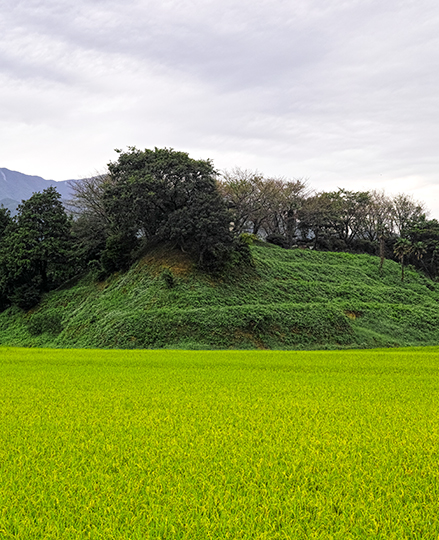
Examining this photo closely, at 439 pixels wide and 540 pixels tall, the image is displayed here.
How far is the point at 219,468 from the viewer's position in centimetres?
383

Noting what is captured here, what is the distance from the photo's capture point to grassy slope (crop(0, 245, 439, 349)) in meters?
31.5

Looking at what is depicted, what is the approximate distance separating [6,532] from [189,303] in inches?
1219

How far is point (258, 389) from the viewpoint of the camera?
874 centimetres

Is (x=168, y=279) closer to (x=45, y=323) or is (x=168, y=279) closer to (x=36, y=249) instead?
(x=45, y=323)

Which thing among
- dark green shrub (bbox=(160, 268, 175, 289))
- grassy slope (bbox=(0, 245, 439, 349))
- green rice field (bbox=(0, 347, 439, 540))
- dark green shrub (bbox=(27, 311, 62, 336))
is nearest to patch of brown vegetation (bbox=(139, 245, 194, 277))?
grassy slope (bbox=(0, 245, 439, 349))

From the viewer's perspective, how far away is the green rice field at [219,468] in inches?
112

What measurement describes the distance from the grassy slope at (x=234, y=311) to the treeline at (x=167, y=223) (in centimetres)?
243

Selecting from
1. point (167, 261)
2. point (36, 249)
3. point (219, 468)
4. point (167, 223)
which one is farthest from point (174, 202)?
point (219, 468)

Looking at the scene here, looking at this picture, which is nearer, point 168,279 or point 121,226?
point 168,279

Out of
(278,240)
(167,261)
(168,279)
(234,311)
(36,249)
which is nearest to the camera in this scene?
(234,311)

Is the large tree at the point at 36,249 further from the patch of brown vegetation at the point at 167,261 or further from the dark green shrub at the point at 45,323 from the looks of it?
the patch of brown vegetation at the point at 167,261

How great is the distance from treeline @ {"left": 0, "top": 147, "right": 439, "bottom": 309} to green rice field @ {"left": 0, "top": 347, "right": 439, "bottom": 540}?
2979cm

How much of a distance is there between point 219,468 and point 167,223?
33.4 metres

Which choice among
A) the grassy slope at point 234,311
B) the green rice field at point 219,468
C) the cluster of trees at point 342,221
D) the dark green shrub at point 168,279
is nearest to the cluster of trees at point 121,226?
the grassy slope at point 234,311
